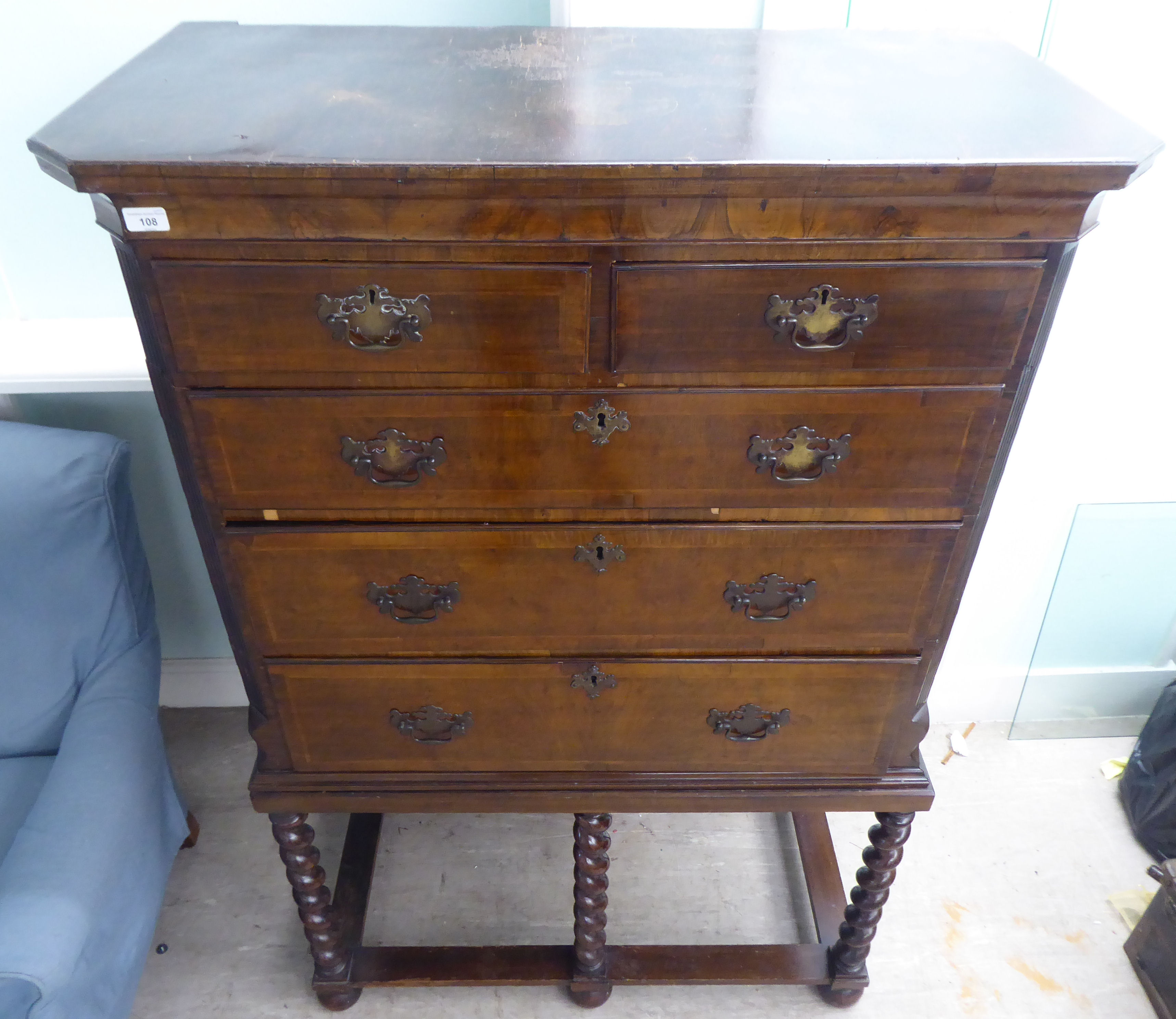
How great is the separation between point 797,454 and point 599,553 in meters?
0.25

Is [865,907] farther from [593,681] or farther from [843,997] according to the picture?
[593,681]

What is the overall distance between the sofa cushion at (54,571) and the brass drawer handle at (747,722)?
0.95 m

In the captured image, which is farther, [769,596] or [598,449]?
[769,596]

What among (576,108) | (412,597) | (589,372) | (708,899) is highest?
(576,108)

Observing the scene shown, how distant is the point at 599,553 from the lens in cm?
104

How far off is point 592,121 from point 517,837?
1334 millimetres

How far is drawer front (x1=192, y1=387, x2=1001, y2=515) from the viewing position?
36.8 inches

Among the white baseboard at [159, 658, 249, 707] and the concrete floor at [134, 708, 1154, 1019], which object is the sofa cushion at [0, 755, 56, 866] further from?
the white baseboard at [159, 658, 249, 707]

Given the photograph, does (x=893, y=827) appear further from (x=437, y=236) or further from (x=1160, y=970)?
(x=437, y=236)

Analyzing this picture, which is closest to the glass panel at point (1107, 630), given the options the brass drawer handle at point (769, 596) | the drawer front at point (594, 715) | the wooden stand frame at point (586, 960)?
the wooden stand frame at point (586, 960)

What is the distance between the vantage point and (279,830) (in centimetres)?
129

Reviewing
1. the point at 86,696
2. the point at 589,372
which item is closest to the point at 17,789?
the point at 86,696

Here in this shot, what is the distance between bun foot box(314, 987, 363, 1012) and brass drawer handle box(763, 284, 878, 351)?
4.12 feet

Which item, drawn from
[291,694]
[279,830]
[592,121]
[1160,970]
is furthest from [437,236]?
[1160,970]
